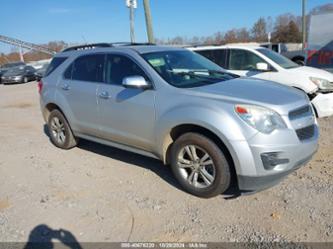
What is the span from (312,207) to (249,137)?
42.0 inches

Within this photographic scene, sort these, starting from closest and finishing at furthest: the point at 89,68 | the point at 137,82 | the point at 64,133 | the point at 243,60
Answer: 1. the point at 137,82
2. the point at 89,68
3. the point at 64,133
4. the point at 243,60

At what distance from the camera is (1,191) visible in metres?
4.77

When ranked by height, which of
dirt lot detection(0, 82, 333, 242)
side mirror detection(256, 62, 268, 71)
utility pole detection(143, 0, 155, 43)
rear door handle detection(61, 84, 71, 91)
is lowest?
dirt lot detection(0, 82, 333, 242)

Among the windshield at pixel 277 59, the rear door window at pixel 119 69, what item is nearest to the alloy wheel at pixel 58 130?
the rear door window at pixel 119 69

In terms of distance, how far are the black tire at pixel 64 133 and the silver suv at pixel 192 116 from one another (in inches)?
14.2

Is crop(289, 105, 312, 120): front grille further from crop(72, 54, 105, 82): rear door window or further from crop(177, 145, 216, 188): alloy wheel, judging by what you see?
crop(72, 54, 105, 82): rear door window

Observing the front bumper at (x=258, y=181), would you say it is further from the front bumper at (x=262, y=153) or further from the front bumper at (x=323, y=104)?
the front bumper at (x=323, y=104)

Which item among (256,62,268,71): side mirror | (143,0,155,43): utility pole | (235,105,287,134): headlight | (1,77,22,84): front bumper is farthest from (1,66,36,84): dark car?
(235,105,287,134): headlight

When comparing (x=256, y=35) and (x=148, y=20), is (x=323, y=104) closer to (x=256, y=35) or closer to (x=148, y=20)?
(x=148, y=20)

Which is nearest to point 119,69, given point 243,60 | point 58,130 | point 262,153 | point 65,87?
point 65,87

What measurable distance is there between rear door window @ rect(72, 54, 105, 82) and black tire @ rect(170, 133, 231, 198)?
1.83 meters

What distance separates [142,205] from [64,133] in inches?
112

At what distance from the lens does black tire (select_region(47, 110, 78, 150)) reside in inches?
241

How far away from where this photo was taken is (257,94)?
3.93m
